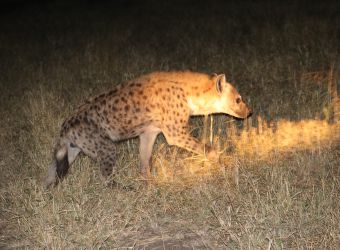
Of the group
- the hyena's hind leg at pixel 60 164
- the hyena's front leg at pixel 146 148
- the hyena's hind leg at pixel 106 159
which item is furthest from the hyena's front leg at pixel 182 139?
the hyena's hind leg at pixel 60 164

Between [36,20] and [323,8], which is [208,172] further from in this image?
[36,20]

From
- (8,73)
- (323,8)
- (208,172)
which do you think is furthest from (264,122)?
(323,8)

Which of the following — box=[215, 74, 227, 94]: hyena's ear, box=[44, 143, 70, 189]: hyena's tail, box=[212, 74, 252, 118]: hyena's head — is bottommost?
box=[44, 143, 70, 189]: hyena's tail

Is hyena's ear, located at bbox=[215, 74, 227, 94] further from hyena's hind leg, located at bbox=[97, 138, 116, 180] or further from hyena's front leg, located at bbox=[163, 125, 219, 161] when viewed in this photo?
hyena's hind leg, located at bbox=[97, 138, 116, 180]

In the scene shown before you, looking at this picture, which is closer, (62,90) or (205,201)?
(205,201)

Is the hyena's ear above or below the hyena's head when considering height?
above

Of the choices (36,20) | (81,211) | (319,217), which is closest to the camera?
(319,217)

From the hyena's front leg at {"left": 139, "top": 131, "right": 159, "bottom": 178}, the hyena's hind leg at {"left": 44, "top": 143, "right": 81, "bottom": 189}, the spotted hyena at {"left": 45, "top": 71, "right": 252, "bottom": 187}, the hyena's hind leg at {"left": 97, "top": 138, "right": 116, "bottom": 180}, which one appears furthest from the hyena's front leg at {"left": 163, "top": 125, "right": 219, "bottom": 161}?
the hyena's hind leg at {"left": 44, "top": 143, "right": 81, "bottom": 189}

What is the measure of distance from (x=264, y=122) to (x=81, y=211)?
173 centimetres

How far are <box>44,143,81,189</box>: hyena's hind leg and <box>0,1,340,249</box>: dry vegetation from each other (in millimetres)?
78

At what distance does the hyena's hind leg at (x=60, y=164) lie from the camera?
3675 mm

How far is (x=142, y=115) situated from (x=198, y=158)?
1.50 ft

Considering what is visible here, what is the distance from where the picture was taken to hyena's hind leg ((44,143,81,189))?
367 centimetres

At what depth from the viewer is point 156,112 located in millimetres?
3852
